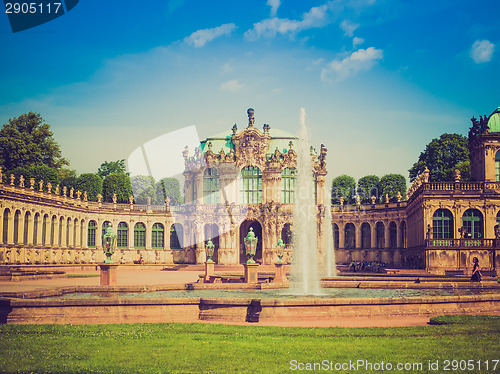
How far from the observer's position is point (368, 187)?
10275cm

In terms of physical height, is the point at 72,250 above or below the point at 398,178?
below

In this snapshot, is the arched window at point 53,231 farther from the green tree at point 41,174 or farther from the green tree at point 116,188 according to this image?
the green tree at point 116,188

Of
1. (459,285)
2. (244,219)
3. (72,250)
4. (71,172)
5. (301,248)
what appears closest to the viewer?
(459,285)

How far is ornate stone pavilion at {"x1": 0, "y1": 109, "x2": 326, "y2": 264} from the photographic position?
257 feet

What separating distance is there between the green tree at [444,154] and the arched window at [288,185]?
23562mm

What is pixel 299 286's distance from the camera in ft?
109

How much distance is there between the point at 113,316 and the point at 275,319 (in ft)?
17.6

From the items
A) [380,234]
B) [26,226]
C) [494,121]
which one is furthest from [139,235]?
[494,121]

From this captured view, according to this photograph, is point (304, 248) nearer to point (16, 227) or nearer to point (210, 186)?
point (16, 227)

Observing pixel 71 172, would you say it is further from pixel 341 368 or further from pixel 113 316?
pixel 341 368

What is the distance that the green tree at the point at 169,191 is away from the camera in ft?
400

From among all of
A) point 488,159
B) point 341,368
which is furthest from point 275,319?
point 488,159

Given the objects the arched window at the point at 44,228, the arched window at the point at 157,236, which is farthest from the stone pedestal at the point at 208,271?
the arched window at the point at 157,236

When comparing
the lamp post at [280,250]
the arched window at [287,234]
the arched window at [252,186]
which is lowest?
the lamp post at [280,250]
